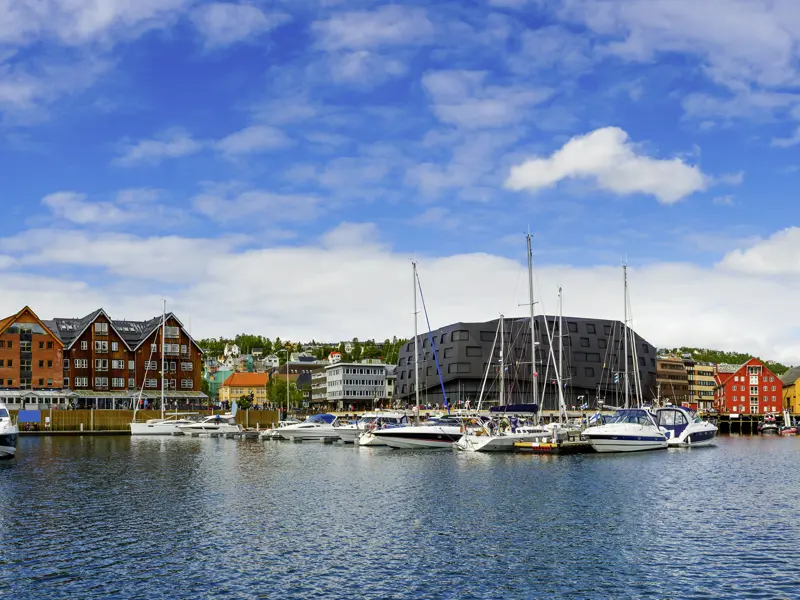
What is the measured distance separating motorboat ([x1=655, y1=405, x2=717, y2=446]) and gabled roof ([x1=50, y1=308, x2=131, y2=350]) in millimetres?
108946

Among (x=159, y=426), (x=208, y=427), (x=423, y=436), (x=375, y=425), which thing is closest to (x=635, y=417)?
(x=423, y=436)

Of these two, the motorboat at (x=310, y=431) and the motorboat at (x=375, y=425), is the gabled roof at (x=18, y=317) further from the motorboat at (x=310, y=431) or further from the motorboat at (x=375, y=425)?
the motorboat at (x=375, y=425)

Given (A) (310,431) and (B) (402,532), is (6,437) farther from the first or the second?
(A) (310,431)

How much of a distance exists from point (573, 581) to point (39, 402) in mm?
142569

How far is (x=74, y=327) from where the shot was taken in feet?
547

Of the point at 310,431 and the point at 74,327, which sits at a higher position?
the point at 74,327

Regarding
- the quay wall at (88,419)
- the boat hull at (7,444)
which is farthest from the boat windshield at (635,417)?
the quay wall at (88,419)

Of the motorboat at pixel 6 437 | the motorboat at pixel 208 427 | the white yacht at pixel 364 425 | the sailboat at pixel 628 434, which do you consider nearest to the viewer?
the motorboat at pixel 6 437

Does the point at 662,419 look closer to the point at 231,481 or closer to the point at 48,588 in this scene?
the point at 231,481

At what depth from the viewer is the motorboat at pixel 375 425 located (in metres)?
96.8

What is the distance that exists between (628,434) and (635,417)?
420cm

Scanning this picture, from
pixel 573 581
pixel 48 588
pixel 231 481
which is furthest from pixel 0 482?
pixel 573 581

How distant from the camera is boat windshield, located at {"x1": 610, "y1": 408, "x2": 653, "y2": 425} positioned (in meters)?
89.2

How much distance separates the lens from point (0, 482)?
58469 mm
